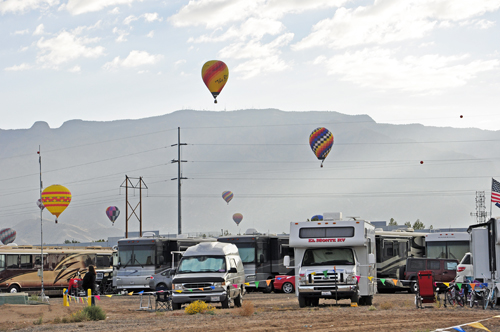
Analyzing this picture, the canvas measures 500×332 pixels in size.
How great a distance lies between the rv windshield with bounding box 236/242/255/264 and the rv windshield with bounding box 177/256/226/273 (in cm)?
1338

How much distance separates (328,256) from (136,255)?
1671 cm

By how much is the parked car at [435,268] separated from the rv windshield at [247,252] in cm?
847

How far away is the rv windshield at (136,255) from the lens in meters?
39.5

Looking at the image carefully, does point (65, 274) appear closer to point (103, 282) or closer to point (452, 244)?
point (103, 282)

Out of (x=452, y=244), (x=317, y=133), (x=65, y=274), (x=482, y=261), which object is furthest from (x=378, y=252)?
(x=317, y=133)

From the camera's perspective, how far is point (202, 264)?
26.3 metres

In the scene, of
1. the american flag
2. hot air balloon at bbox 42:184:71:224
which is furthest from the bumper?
hot air balloon at bbox 42:184:71:224

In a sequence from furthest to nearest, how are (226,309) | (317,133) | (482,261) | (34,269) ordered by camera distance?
(317,133), (34,269), (226,309), (482,261)

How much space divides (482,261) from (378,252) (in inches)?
585

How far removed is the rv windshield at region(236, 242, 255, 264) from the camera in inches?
1570

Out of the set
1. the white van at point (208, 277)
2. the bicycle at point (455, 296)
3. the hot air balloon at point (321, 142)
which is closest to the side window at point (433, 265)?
the bicycle at point (455, 296)

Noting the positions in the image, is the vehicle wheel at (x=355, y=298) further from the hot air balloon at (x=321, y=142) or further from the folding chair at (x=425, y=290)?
the hot air balloon at (x=321, y=142)

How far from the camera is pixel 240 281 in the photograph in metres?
27.8

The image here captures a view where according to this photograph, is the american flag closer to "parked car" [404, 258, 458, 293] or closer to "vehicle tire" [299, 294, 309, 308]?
"parked car" [404, 258, 458, 293]
